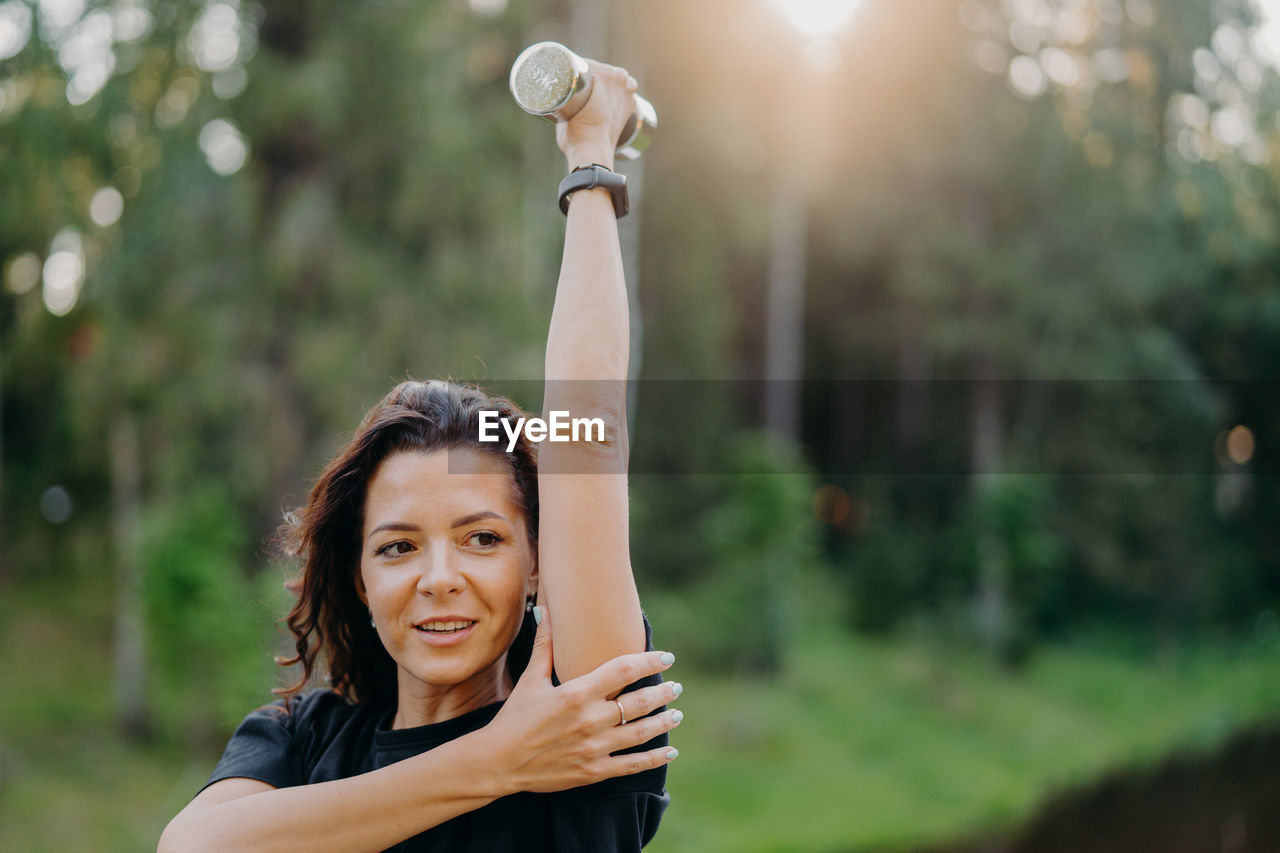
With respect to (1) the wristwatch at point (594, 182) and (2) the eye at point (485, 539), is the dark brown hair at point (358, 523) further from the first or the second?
(1) the wristwatch at point (594, 182)

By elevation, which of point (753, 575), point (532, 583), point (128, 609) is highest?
point (753, 575)

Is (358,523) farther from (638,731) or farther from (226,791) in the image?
(638,731)

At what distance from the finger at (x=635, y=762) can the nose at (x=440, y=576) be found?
0.26 metres

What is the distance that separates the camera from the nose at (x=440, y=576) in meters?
1.14

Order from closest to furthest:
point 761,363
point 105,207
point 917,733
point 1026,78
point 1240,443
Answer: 1. point 105,207
2. point 917,733
3. point 1240,443
4. point 1026,78
5. point 761,363

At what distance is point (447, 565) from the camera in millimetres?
1157

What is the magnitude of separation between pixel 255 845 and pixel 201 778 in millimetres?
6887

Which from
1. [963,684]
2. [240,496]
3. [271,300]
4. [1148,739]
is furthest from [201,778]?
[1148,739]

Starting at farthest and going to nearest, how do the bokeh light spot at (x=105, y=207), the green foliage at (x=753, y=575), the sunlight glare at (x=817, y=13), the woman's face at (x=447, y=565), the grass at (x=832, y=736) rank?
1. the sunlight glare at (x=817, y=13)
2. the green foliage at (x=753, y=575)
3. the grass at (x=832, y=736)
4. the bokeh light spot at (x=105, y=207)
5. the woman's face at (x=447, y=565)

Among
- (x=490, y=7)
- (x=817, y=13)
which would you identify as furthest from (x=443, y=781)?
(x=817, y=13)

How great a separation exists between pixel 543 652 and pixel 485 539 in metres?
0.16

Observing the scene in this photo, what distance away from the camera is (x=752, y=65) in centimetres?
1162

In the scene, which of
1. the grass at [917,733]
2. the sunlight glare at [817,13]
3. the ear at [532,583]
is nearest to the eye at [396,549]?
the ear at [532,583]

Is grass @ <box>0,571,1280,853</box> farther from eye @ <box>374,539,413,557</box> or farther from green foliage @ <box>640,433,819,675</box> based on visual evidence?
eye @ <box>374,539,413,557</box>
